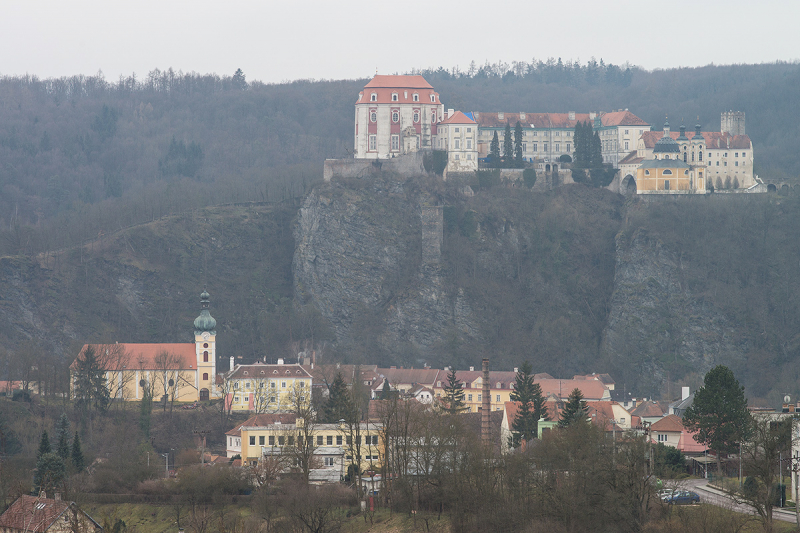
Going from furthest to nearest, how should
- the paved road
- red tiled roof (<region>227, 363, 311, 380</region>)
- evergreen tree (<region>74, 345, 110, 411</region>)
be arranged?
red tiled roof (<region>227, 363, 311, 380</region>) → evergreen tree (<region>74, 345, 110, 411</region>) → the paved road

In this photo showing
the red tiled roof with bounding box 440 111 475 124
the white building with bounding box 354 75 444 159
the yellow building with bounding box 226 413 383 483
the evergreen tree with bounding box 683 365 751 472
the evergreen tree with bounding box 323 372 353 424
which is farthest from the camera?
the white building with bounding box 354 75 444 159

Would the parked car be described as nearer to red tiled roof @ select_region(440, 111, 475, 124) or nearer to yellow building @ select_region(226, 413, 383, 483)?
yellow building @ select_region(226, 413, 383, 483)

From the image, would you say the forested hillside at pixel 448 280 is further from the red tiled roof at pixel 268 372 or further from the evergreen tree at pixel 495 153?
the red tiled roof at pixel 268 372

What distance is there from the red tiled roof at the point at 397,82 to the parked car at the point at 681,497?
80.8 meters

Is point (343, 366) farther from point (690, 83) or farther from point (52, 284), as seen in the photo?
point (690, 83)

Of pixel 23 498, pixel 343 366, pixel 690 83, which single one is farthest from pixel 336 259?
pixel 690 83

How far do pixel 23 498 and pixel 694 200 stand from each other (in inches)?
3242

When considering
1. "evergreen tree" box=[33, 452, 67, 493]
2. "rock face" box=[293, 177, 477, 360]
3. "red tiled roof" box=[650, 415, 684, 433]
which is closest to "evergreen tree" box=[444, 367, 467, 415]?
"red tiled roof" box=[650, 415, 684, 433]

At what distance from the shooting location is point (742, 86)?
18162 centimetres

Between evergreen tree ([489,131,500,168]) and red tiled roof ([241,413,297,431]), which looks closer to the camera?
red tiled roof ([241,413,297,431])

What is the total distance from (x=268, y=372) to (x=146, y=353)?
9.57 metres

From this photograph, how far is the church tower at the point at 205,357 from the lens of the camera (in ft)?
326

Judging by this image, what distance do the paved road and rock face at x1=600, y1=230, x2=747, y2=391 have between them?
60.7 m

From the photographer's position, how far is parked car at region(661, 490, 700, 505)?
166 feet
